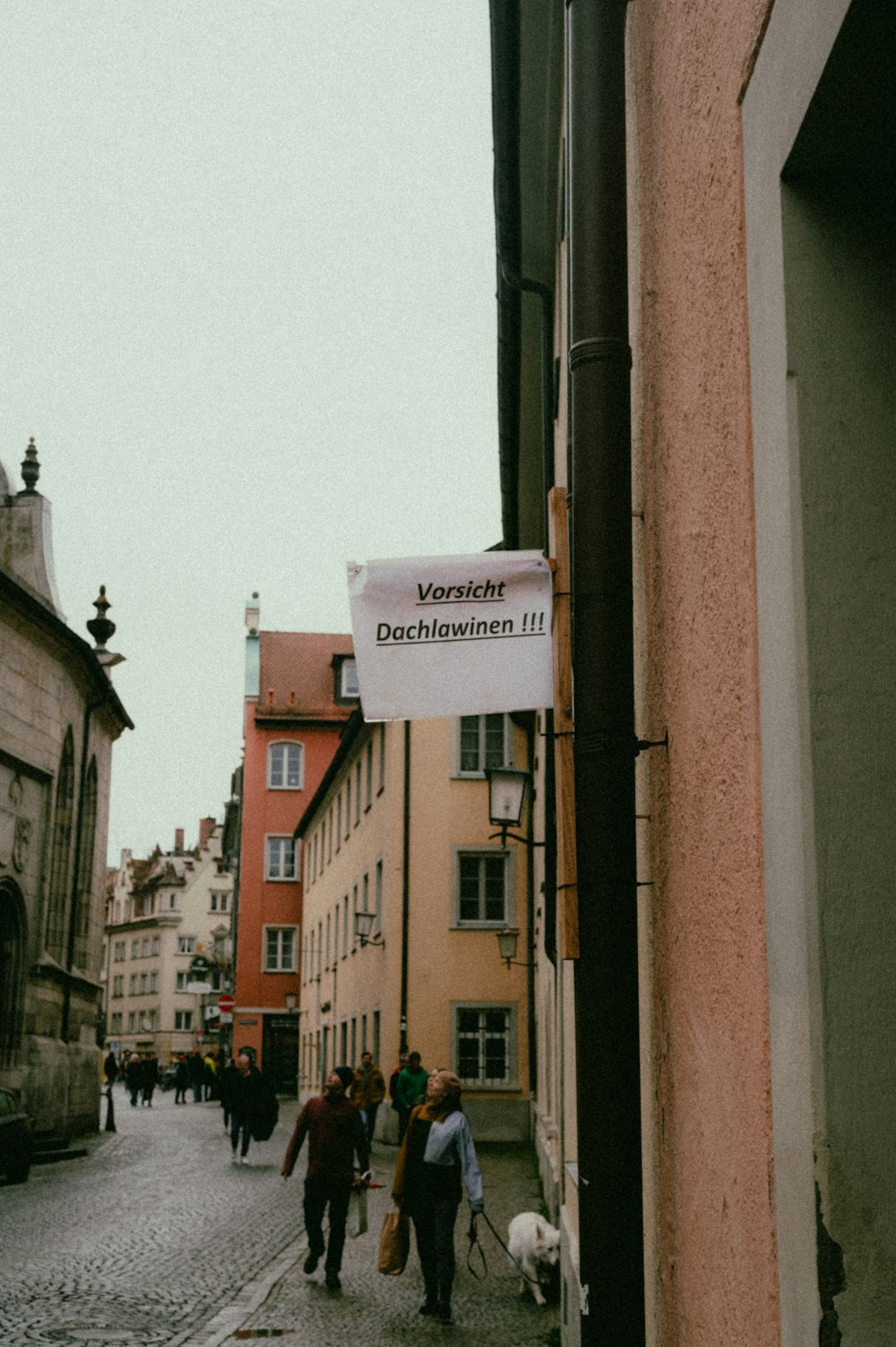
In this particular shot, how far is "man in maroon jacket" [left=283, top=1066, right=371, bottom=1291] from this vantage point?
40.8 ft

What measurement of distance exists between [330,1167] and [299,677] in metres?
53.3

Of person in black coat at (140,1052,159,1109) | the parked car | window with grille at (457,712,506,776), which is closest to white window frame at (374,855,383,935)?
window with grille at (457,712,506,776)

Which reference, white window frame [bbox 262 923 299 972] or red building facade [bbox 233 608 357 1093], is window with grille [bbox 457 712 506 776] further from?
white window frame [bbox 262 923 299 972]

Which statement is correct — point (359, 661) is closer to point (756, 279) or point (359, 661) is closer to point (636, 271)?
point (636, 271)

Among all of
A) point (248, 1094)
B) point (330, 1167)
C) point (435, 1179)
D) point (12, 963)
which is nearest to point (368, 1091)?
point (248, 1094)

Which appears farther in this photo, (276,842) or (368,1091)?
(276,842)

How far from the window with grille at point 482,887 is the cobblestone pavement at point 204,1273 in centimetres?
952

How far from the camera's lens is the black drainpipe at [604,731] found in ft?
12.0

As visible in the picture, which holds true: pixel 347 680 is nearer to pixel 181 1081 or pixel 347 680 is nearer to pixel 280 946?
pixel 280 946

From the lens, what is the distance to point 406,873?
32906 mm

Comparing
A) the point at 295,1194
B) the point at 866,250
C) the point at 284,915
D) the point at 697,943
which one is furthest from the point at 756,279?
the point at 284,915

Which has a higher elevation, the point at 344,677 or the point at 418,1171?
the point at 344,677

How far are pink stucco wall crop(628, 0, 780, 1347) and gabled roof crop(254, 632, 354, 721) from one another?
186 ft

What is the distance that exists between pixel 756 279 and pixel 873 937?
3.91ft
